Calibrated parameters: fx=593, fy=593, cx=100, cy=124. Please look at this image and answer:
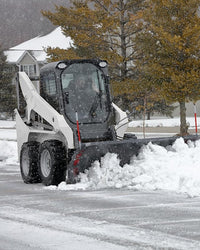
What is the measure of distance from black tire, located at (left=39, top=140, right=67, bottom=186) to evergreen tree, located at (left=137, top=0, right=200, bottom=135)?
12.9m

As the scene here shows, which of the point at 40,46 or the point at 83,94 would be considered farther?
the point at 40,46

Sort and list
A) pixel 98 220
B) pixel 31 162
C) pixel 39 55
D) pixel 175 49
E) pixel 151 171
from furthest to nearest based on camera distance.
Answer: pixel 39 55 < pixel 175 49 < pixel 31 162 < pixel 151 171 < pixel 98 220

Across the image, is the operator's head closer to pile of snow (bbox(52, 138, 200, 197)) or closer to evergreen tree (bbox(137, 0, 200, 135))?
pile of snow (bbox(52, 138, 200, 197))

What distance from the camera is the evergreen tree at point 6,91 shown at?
53.4 meters

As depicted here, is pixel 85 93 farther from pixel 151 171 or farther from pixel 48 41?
pixel 48 41

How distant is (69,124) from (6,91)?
139 ft

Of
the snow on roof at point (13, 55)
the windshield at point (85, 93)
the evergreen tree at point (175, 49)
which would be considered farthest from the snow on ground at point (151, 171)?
the snow on roof at point (13, 55)

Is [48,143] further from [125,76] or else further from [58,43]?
[58,43]

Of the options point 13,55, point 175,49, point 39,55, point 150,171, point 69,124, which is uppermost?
point 13,55

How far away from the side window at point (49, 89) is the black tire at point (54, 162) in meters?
0.98

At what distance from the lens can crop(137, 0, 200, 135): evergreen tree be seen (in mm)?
24562

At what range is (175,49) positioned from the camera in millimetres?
24859

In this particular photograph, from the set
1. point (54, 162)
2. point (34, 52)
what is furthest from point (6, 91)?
point (54, 162)

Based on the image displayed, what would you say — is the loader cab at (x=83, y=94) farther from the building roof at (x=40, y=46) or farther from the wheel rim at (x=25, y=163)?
the building roof at (x=40, y=46)
